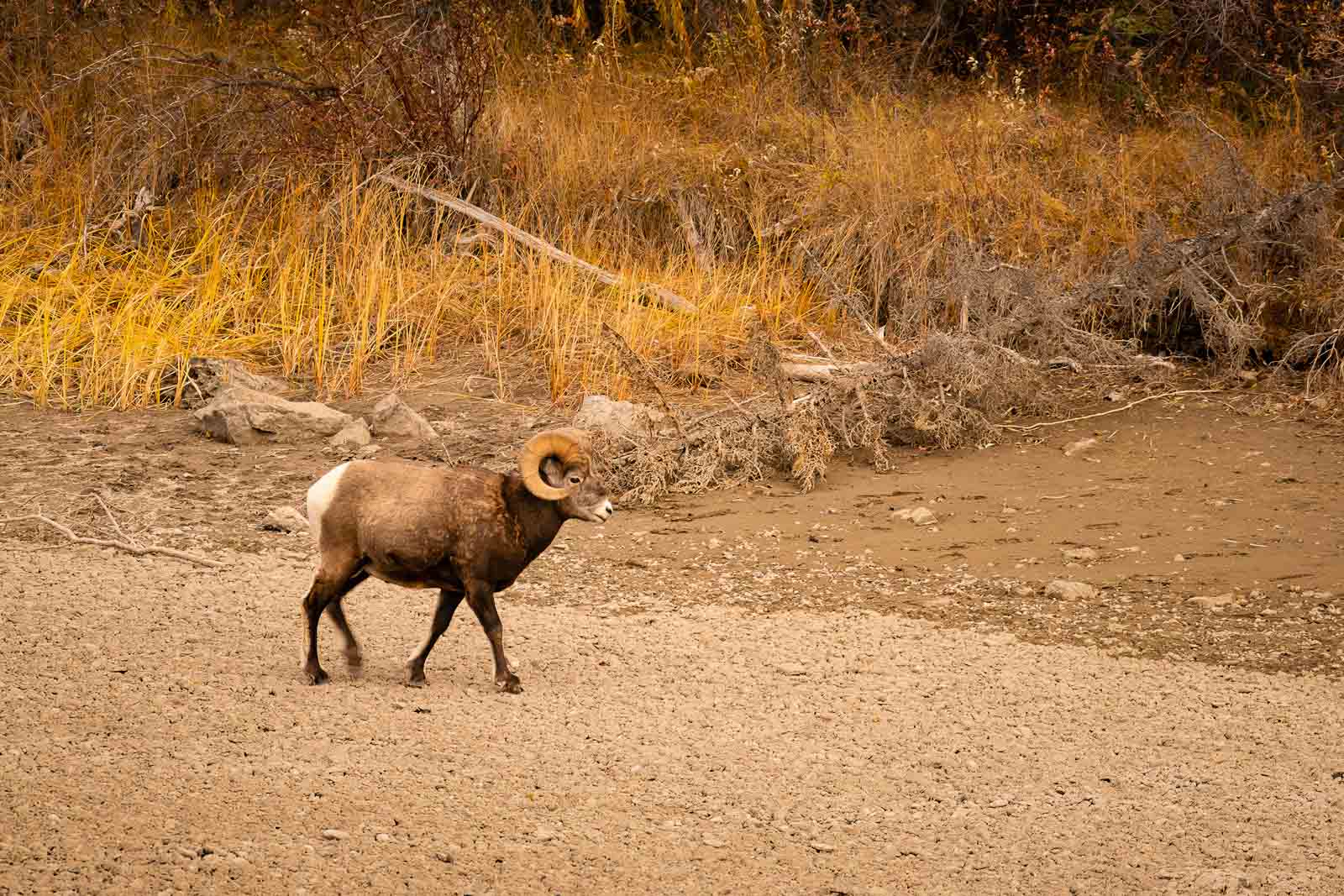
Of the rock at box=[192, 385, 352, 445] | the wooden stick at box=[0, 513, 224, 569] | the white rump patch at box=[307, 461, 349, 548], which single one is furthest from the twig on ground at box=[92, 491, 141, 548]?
the white rump patch at box=[307, 461, 349, 548]

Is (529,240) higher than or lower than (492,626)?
lower

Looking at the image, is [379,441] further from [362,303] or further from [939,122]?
[939,122]

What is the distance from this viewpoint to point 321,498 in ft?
17.0

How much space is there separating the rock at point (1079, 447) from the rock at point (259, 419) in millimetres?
4246

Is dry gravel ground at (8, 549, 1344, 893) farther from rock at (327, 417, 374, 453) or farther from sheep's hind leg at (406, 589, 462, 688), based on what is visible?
rock at (327, 417, 374, 453)

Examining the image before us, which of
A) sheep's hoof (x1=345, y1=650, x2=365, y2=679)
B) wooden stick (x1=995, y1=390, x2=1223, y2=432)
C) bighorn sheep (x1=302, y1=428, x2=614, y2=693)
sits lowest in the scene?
wooden stick (x1=995, y1=390, x2=1223, y2=432)

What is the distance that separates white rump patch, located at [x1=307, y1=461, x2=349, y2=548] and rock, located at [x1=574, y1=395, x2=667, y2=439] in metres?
3.60

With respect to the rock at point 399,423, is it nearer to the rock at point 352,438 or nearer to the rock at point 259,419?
the rock at point 352,438

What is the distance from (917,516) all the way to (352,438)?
3.36m

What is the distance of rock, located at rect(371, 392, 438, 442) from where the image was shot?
9234 millimetres

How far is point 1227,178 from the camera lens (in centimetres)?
1065

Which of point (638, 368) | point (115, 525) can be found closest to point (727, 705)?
point (115, 525)

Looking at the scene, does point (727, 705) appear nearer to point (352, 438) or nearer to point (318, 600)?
point (318, 600)

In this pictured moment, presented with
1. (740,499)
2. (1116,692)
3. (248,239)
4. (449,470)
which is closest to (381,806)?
(449,470)
